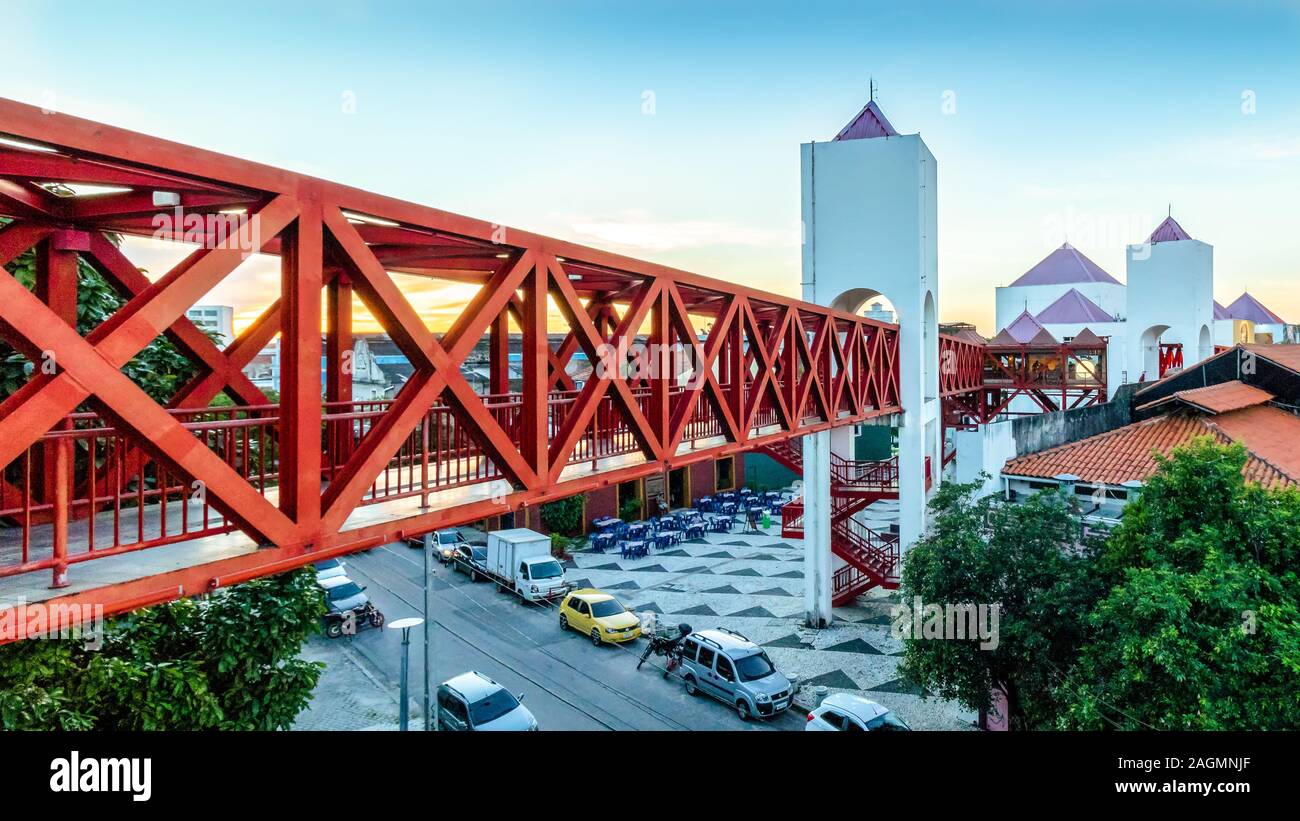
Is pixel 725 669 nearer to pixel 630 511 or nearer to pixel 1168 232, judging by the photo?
pixel 630 511

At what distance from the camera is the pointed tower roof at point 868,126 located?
17531 mm

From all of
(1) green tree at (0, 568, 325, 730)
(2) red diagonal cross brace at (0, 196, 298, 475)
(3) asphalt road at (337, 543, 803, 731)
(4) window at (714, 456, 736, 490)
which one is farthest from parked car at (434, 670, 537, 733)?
(4) window at (714, 456, 736, 490)

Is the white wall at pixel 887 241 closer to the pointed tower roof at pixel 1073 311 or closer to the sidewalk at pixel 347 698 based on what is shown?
the sidewalk at pixel 347 698

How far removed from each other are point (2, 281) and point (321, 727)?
44.4 ft

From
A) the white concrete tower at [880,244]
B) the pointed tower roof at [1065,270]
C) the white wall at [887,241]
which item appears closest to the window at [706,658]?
the white concrete tower at [880,244]

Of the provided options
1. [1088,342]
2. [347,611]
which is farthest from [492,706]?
[1088,342]

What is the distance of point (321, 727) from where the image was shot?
1423 cm

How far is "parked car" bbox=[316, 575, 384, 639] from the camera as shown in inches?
784

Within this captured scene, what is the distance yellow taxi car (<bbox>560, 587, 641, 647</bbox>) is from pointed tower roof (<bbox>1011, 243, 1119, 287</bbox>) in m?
42.2

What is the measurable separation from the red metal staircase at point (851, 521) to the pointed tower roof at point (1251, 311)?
53328 millimetres

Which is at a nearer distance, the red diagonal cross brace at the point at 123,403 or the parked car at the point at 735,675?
the red diagonal cross brace at the point at 123,403

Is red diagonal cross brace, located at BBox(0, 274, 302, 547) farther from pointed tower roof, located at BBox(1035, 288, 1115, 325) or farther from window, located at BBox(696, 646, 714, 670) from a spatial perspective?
pointed tower roof, located at BBox(1035, 288, 1115, 325)

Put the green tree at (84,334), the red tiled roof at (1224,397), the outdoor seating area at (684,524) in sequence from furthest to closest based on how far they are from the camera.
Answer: the outdoor seating area at (684,524)
the red tiled roof at (1224,397)
the green tree at (84,334)
